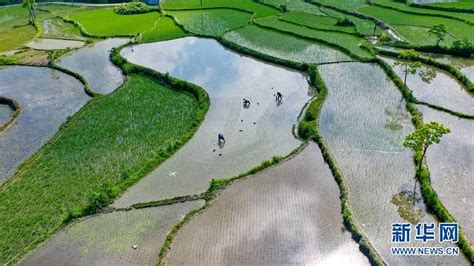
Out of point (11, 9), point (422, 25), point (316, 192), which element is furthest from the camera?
point (11, 9)

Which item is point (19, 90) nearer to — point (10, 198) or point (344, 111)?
point (10, 198)

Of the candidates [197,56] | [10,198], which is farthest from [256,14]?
[10,198]

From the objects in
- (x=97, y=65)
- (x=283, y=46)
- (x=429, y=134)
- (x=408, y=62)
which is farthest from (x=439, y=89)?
(x=97, y=65)

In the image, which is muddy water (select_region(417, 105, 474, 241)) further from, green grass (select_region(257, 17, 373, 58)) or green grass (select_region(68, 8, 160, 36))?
green grass (select_region(68, 8, 160, 36))

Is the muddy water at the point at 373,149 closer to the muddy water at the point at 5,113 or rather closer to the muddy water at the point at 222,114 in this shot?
the muddy water at the point at 222,114


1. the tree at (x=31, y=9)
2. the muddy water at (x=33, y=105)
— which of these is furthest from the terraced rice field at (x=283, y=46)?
the tree at (x=31, y=9)

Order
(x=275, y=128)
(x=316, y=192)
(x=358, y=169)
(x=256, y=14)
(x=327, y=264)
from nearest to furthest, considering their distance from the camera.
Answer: (x=327, y=264) < (x=316, y=192) < (x=358, y=169) < (x=275, y=128) < (x=256, y=14)
